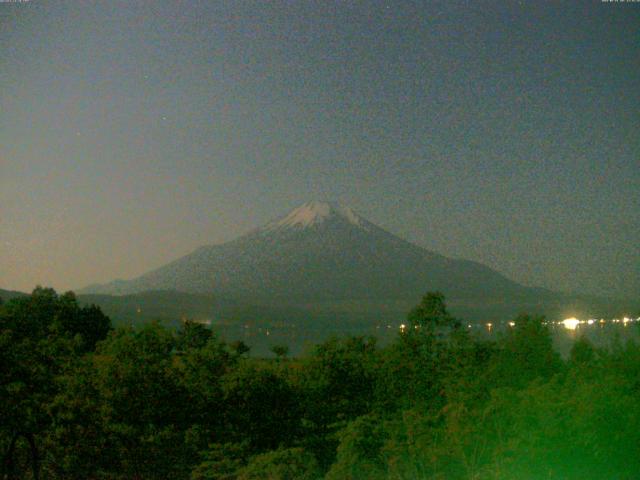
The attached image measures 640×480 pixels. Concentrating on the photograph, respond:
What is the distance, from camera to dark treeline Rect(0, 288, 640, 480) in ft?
16.9

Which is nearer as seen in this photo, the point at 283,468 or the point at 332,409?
the point at 283,468

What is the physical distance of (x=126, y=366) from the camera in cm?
970

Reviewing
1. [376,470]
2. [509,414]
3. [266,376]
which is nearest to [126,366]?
[266,376]

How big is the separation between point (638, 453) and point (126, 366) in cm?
688

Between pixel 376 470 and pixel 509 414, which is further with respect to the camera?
pixel 376 470

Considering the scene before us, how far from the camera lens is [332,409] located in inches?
436

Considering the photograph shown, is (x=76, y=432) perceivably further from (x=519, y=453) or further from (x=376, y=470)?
(x=519, y=453)

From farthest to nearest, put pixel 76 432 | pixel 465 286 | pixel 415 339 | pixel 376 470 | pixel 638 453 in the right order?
pixel 465 286, pixel 415 339, pixel 76 432, pixel 376 470, pixel 638 453

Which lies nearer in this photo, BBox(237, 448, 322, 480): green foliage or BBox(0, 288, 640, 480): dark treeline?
BBox(0, 288, 640, 480): dark treeline

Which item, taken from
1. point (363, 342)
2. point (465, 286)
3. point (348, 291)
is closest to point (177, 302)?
point (348, 291)

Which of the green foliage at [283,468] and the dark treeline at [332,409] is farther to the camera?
the green foliage at [283,468]

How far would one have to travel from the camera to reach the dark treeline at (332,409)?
16.9ft

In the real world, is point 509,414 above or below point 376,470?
above

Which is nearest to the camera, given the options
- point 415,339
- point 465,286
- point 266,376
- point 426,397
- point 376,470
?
point 376,470
